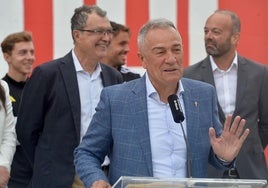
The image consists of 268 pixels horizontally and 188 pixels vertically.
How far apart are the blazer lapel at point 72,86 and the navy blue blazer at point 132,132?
45.0 inches

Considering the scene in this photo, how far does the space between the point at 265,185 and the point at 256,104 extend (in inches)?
97.7

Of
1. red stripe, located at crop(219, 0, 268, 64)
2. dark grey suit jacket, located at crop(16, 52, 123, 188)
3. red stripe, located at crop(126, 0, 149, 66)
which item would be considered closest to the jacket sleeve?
dark grey suit jacket, located at crop(16, 52, 123, 188)

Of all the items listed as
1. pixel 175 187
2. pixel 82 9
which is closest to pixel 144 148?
pixel 175 187

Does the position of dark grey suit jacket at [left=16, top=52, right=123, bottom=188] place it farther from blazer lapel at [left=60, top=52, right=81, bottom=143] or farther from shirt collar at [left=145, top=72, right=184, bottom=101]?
shirt collar at [left=145, top=72, right=184, bottom=101]

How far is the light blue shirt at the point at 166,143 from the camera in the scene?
307 centimetres

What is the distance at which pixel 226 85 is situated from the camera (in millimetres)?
5066

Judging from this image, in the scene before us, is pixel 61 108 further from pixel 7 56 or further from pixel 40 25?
pixel 40 25

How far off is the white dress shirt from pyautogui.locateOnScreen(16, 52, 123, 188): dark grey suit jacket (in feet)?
3.44

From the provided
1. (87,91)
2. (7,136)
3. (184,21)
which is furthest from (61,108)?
(184,21)

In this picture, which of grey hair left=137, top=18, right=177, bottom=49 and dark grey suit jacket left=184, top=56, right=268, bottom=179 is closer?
grey hair left=137, top=18, right=177, bottom=49

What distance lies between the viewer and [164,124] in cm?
313

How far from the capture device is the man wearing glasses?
4.38m

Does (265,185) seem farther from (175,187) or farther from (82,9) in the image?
(82,9)

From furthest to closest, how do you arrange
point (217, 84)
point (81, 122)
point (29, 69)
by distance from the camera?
point (29, 69)
point (217, 84)
point (81, 122)
